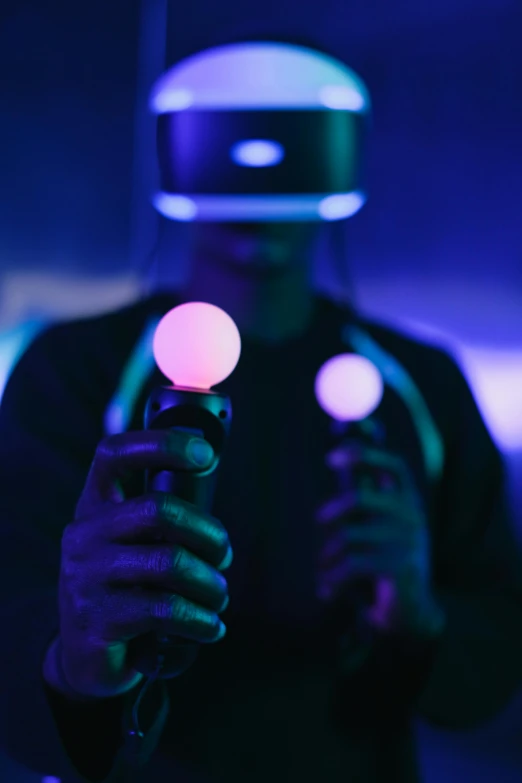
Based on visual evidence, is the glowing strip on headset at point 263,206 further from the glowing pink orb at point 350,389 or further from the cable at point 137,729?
the cable at point 137,729

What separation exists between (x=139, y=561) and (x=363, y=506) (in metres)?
0.23

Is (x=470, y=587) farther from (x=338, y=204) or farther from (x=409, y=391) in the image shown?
(x=338, y=204)

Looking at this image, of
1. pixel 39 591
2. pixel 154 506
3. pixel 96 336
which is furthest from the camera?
pixel 96 336

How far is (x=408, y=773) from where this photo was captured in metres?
0.61

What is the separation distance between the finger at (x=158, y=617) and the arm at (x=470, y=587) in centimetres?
39

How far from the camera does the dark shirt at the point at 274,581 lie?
0.42 m

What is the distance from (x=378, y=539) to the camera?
494mm

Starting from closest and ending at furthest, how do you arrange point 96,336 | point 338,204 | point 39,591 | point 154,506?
point 154,506
point 39,591
point 338,204
point 96,336

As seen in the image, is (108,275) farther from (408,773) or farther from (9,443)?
(408,773)

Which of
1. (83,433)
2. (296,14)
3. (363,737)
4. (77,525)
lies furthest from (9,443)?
(296,14)

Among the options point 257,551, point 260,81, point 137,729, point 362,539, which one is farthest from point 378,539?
point 260,81

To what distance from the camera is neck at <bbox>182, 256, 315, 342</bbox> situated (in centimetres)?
65

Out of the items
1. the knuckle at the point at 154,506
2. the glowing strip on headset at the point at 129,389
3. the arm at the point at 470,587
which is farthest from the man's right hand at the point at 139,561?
the arm at the point at 470,587

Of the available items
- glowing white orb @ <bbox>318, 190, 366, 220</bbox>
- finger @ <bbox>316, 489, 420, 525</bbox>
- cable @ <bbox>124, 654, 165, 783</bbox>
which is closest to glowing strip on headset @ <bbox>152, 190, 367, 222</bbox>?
glowing white orb @ <bbox>318, 190, 366, 220</bbox>
